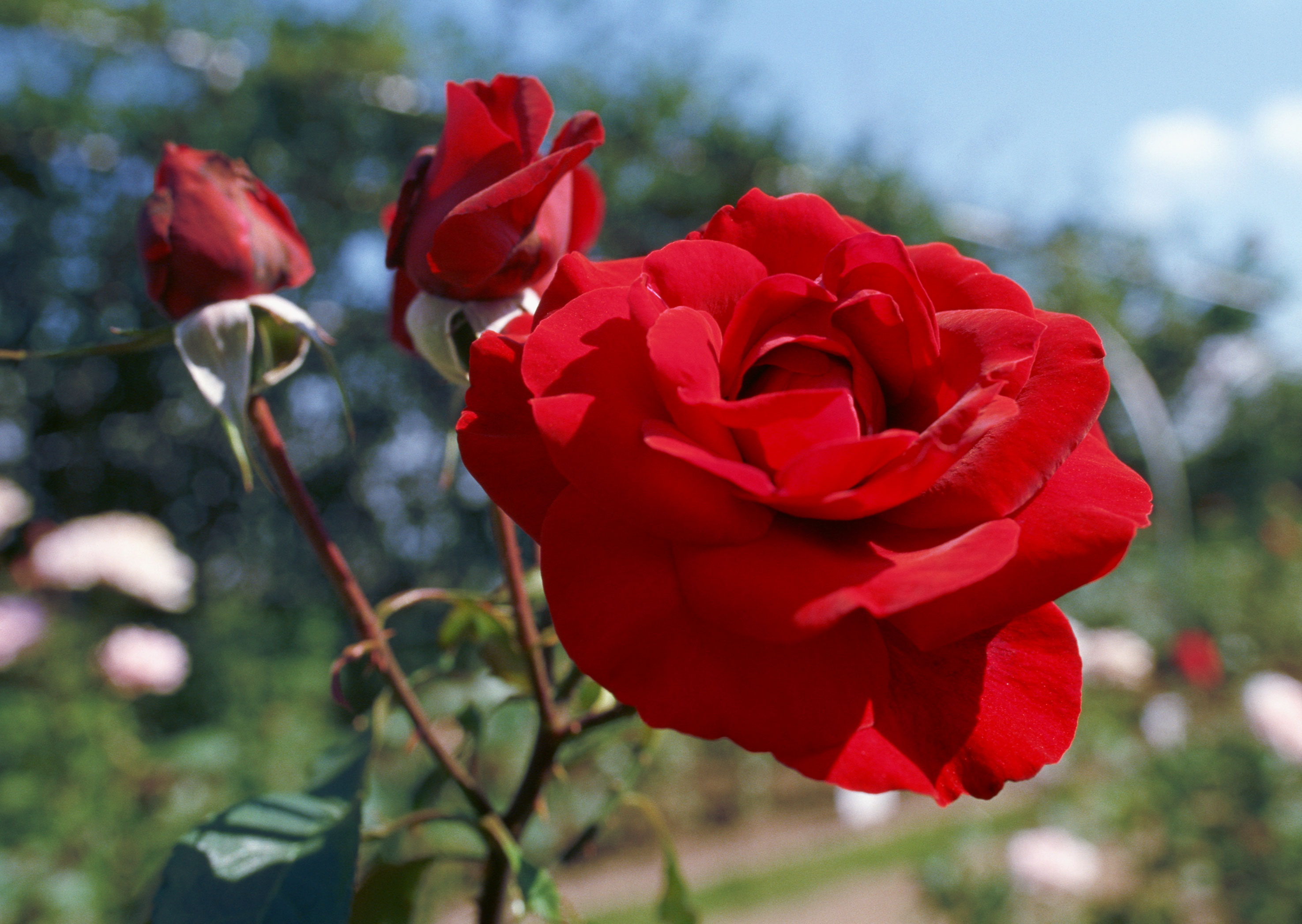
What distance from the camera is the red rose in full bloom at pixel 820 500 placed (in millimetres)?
250

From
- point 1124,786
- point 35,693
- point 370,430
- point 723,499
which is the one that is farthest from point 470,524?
point 723,499

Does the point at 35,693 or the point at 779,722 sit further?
the point at 35,693

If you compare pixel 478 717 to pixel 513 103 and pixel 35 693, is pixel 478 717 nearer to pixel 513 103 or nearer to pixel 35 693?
pixel 513 103

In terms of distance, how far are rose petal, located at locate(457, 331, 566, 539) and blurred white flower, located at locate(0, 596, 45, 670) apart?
2096 millimetres

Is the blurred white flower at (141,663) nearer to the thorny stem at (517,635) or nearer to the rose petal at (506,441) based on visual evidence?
the thorny stem at (517,635)

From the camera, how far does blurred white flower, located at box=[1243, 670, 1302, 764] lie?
2025 millimetres

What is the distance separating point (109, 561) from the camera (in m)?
1.94

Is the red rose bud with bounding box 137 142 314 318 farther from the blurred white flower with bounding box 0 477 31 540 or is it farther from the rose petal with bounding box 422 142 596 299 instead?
the blurred white flower with bounding box 0 477 31 540

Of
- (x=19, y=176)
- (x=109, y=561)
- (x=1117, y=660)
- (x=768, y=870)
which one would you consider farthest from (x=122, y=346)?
(x=19, y=176)

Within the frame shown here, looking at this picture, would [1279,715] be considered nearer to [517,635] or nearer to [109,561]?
[517,635]

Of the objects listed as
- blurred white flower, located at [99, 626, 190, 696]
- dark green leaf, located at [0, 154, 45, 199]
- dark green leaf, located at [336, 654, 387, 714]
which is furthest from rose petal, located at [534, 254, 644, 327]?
dark green leaf, located at [0, 154, 45, 199]

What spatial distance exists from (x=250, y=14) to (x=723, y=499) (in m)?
4.42

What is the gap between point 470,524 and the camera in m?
3.92

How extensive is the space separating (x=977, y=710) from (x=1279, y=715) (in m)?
2.37
